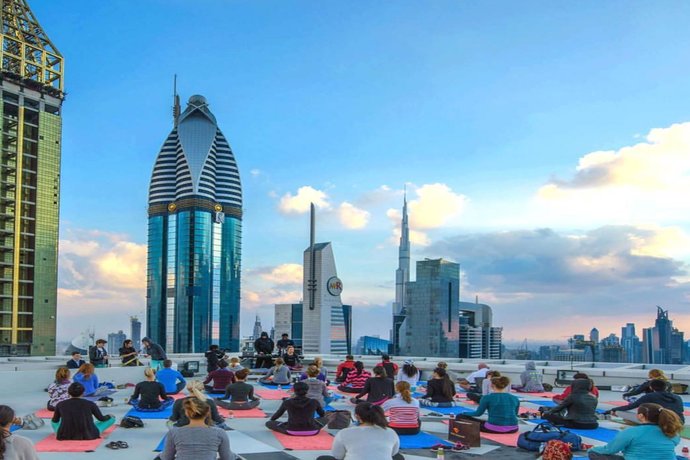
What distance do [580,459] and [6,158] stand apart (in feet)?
243

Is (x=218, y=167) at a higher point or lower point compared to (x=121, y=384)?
higher

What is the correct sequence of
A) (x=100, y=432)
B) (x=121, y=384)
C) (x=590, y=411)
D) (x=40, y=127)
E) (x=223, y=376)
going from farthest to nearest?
(x=40, y=127), (x=121, y=384), (x=223, y=376), (x=590, y=411), (x=100, y=432)

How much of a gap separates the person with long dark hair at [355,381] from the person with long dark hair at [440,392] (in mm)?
2755

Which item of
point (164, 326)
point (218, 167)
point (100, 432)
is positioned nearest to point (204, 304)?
point (164, 326)

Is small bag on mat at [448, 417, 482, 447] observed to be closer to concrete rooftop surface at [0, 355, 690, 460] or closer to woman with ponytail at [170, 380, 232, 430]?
concrete rooftop surface at [0, 355, 690, 460]

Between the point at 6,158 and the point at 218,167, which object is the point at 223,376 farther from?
the point at 218,167

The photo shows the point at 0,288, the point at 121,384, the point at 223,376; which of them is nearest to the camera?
the point at 223,376

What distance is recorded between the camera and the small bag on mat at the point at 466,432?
36.4ft

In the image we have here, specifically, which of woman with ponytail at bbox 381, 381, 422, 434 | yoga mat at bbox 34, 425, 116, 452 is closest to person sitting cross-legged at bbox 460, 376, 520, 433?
woman with ponytail at bbox 381, 381, 422, 434

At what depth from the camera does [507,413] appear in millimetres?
12070

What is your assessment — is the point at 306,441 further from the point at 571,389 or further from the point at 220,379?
the point at 220,379

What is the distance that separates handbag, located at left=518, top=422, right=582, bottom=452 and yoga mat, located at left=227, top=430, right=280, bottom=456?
392cm

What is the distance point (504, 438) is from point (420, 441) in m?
1.49

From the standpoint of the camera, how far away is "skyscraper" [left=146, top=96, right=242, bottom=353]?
565 ft
